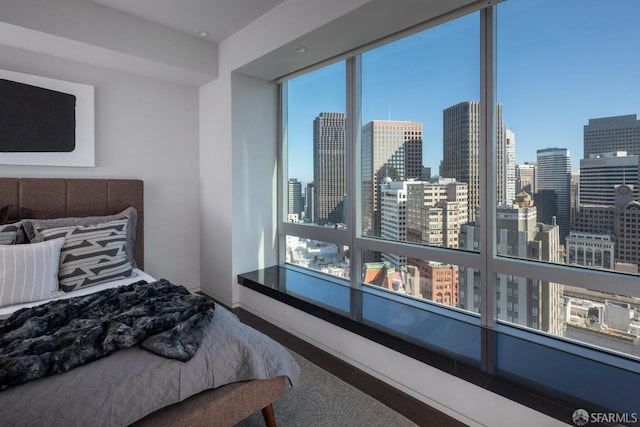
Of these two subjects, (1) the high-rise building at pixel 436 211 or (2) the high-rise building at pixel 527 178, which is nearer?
(2) the high-rise building at pixel 527 178

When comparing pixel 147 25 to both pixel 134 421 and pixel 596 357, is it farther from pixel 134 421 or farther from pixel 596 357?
pixel 596 357

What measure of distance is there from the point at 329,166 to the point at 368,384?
1831mm

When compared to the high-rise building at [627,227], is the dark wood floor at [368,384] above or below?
below

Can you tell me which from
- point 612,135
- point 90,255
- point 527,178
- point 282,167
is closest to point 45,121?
point 90,255

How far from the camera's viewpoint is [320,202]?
312cm

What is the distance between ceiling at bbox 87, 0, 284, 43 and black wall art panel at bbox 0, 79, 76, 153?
2.77ft

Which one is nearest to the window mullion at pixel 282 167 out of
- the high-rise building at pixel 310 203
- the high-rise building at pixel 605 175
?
the high-rise building at pixel 310 203

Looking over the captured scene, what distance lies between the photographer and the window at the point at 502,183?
5.35 ft

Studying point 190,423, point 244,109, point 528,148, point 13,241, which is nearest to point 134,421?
point 190,423

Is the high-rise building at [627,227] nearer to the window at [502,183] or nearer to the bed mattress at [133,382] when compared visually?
the window at [502,183]

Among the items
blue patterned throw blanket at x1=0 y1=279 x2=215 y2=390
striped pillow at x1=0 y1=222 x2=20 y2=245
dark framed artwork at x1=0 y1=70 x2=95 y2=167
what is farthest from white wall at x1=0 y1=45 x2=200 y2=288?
blue patterned throw blanket at x1=0 y1=279 x2=215 y2=390

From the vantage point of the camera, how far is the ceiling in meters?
2.45

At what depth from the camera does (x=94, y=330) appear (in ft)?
4.45

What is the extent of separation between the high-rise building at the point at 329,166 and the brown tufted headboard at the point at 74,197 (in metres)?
1.70
